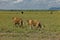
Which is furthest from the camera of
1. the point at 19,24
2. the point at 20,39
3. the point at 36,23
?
the point at 19,24

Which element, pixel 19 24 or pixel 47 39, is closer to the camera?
pixel 47 39

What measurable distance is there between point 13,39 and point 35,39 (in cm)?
148

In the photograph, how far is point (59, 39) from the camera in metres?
14.5

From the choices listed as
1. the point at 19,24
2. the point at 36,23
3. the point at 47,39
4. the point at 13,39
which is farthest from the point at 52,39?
the point at 19,24

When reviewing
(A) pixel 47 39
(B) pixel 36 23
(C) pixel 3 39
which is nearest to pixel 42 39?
(A) pixel 47 39

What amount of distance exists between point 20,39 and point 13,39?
52cm

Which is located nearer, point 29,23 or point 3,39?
point 3,39

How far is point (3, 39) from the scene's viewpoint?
14102 millimetres

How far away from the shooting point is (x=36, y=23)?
2336 centimetres

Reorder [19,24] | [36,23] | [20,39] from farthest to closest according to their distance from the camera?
[19,24]
[36,23]
[20,39]

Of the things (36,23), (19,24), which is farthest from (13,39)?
(19,24)

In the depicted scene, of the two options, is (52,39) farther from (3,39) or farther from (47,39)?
(3,39)

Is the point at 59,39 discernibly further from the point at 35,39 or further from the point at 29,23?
the point at 29,23

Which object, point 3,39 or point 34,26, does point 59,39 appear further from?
point 34,26
